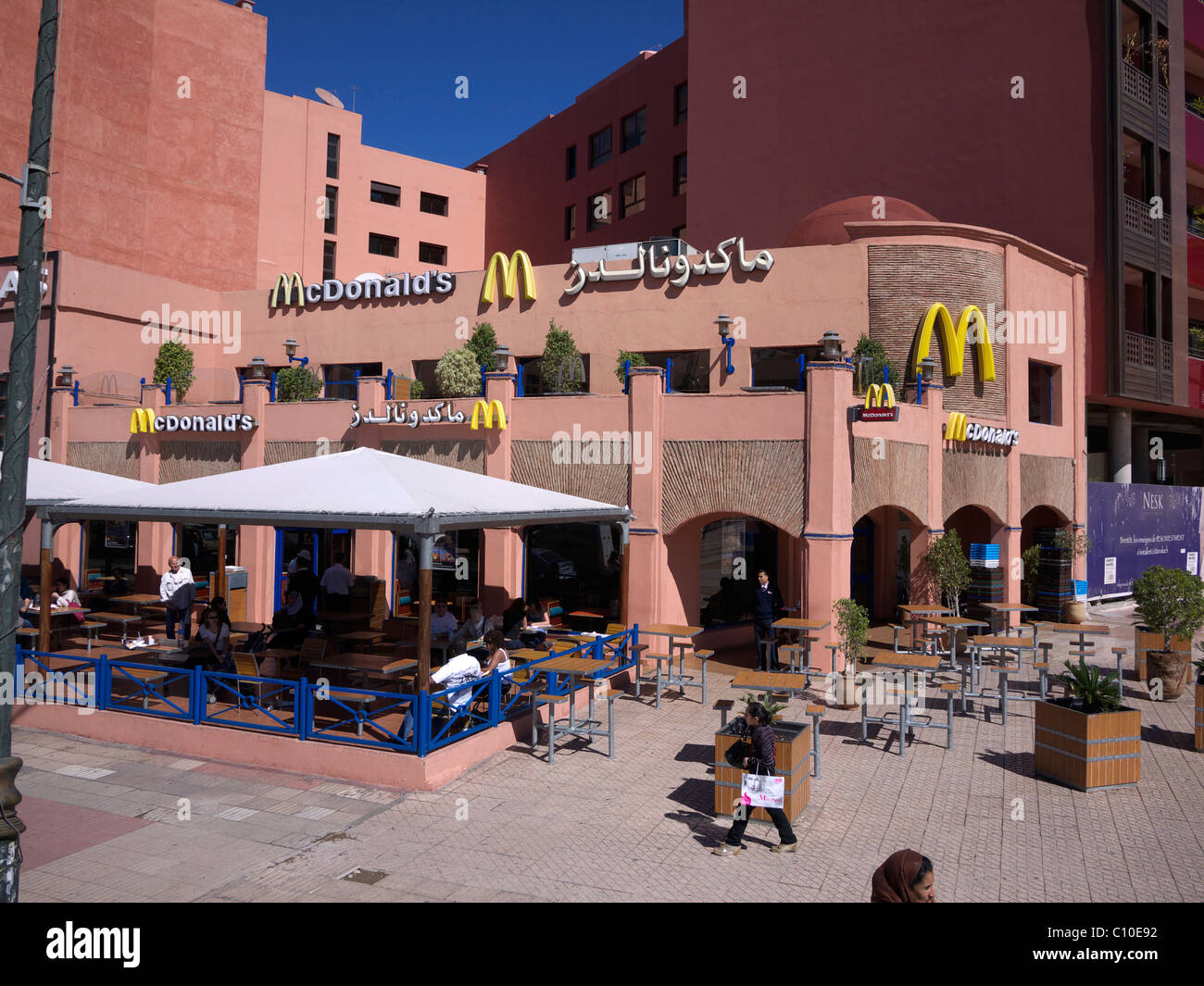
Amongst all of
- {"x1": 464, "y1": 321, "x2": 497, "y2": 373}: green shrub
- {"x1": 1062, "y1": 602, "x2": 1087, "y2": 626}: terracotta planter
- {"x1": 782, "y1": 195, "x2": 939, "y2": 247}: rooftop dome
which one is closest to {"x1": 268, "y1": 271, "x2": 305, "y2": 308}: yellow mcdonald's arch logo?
{"x1": 464, "y1": 321, "x2": 497, "y2": 373}: green shrub

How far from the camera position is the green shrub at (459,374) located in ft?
71.0

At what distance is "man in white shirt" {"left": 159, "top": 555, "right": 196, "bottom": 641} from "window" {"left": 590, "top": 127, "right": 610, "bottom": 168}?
28.9 meters

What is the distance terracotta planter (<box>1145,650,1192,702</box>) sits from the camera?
51.9 feet

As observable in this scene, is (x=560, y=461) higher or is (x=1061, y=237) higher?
(x=1061, y=237)

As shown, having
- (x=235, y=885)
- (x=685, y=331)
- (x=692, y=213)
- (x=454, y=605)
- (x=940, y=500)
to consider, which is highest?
(x=692, y=213)

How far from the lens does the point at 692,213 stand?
3175 centimetres

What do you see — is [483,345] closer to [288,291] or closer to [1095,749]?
[288,291]

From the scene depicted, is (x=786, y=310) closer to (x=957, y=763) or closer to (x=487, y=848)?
(x=957, y=763)

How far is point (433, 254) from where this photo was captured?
141ft

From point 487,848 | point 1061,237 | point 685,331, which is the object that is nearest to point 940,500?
point 685,331

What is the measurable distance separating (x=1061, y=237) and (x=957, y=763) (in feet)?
65.9

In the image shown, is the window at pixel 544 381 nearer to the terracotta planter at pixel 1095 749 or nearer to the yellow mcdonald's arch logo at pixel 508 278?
the yellow mcdonald's arch logo at pixel 508 278

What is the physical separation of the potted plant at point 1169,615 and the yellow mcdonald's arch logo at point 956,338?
6.56m

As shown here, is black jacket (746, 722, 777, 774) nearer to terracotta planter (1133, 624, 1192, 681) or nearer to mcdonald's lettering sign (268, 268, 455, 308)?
terracotta planter (1133, 624, 1192, 681)
